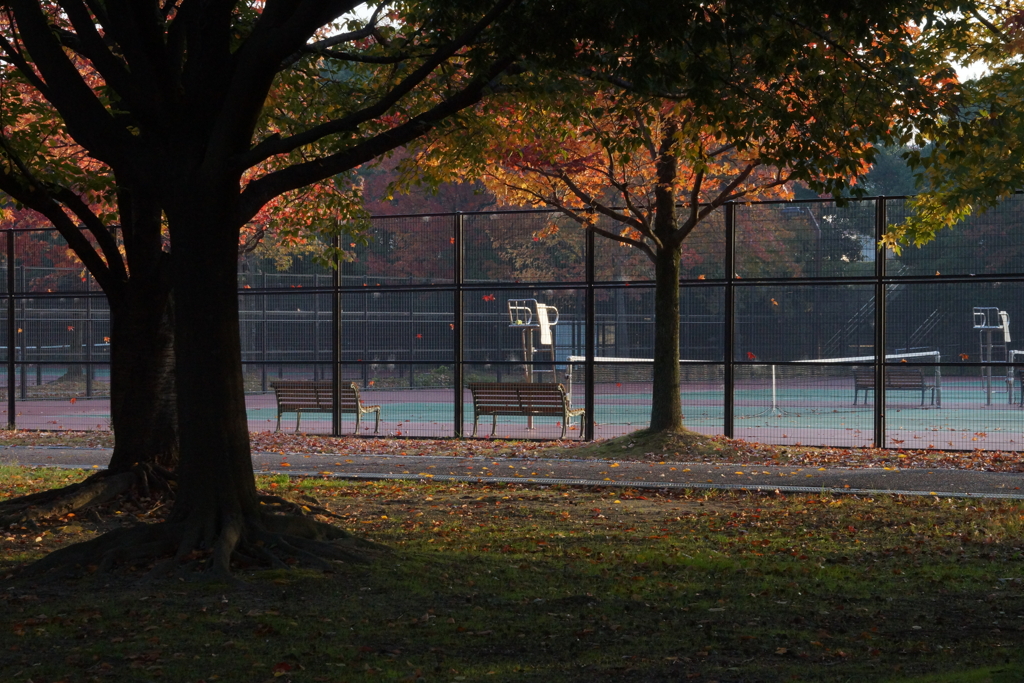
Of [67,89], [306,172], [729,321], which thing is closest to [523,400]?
[729,321]

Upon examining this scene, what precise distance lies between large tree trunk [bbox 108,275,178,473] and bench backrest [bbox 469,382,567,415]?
24.7 ft

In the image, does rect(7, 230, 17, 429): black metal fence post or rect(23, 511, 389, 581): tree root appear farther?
rect(7, 230, 17, 429): black metal fence post

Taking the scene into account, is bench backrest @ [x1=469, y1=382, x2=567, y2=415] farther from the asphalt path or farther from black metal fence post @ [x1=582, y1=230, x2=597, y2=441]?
the asphalt path

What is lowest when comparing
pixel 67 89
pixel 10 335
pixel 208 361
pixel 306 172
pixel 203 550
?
pixel 203 550

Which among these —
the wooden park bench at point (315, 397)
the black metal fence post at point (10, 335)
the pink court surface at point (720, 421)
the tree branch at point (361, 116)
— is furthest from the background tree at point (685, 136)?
the black metal fence post at point (10, 335)

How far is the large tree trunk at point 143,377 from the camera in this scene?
1110 centimetres

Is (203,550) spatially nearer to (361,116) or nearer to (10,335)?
(361,116)

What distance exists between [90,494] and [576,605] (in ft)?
16.8

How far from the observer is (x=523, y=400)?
60.6 feet

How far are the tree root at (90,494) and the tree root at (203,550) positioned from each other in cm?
170

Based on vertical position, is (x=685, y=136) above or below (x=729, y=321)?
above

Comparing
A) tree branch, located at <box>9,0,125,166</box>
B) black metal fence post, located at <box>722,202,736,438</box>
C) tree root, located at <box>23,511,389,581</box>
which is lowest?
tree root, located at <box>23,511,389,581</box>

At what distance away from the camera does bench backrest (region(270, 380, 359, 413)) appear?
19.5 m

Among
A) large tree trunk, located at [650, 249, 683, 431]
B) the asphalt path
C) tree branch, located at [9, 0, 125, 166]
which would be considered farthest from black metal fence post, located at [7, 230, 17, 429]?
tree branch, located at [9, 0, 125, 166]
